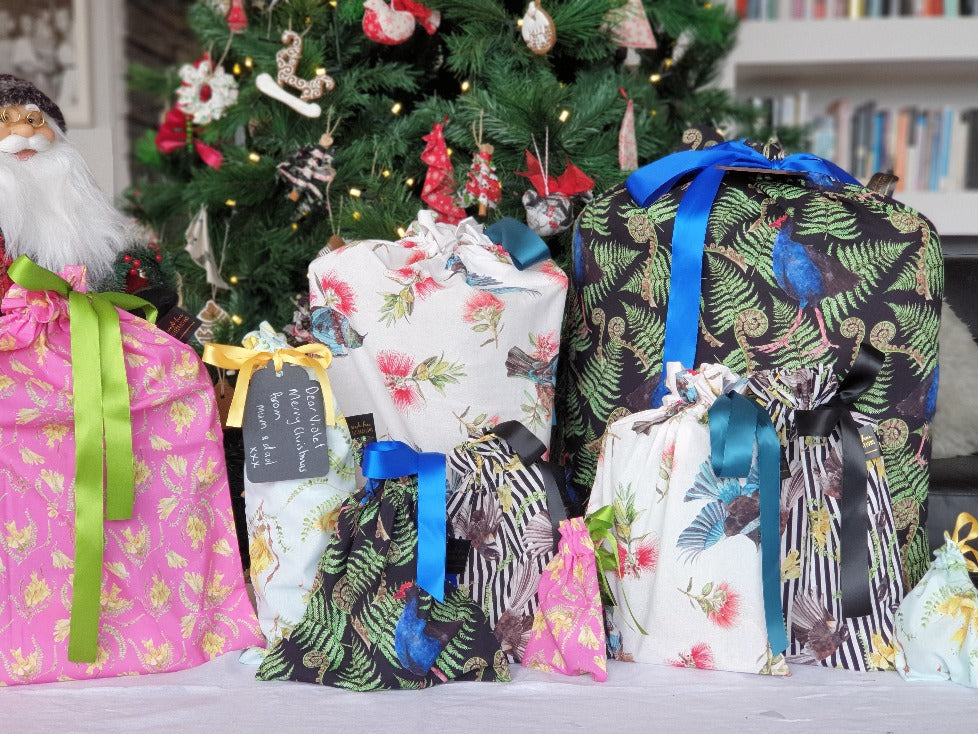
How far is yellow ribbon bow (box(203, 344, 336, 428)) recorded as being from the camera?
2.99 ft

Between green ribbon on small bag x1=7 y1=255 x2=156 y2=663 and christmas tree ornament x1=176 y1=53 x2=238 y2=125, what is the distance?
27.2 inches

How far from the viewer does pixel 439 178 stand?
130 cm

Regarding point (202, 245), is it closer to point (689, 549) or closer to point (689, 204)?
point (689, 204)

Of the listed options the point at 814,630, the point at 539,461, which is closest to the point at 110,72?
the point at 539,461

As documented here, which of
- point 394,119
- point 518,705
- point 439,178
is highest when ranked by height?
point 394,119

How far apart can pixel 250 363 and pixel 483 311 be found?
24 cm

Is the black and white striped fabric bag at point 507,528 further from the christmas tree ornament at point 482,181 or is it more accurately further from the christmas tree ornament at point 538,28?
the christmas tree ornament at point 538,28

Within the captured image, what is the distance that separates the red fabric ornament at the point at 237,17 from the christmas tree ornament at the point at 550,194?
19.8 inches

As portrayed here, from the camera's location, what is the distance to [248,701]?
832 mm

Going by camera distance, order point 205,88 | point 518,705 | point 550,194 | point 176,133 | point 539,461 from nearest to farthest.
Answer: point 518,705, point 539,461, point 550,194, point 205,88, point 176,133

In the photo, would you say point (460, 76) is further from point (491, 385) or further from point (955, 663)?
point (955, 663)

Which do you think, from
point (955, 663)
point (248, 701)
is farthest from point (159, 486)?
point (955, 663)

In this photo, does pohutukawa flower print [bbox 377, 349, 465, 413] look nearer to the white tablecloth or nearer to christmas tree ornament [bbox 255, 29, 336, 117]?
the white tablecloth

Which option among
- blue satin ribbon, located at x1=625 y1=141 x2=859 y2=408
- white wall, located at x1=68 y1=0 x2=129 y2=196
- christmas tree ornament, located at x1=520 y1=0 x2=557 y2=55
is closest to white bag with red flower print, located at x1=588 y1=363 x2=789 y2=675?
blue satin ribbon, located at x1=625 y1=141 x2=859 y2=408
